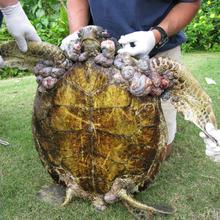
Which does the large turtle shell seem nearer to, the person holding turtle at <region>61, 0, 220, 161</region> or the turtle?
the turtle

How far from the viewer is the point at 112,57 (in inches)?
74.1

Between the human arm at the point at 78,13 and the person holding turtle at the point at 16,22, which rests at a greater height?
the person holding turtle at the point at 16,22

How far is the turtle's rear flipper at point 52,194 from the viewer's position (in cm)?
217

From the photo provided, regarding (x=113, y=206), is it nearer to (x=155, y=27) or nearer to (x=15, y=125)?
(x=155, y=27)

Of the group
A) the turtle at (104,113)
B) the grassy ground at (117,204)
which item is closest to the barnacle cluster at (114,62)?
the turtle at (104,113)

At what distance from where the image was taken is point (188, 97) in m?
2.02

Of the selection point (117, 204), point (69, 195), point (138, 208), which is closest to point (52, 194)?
point (69, 195)

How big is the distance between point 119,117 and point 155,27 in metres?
0.56

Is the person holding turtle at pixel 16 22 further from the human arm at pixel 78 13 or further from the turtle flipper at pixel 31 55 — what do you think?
the human arm at pixel 78 13

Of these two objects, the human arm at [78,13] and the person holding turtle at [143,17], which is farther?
the human arm at [78,13]

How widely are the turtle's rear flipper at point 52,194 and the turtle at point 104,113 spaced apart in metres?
0.09

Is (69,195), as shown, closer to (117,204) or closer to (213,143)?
(117,204)

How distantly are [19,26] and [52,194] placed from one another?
78 cm

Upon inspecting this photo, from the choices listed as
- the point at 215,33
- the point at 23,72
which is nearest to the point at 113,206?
the point at 23,72
